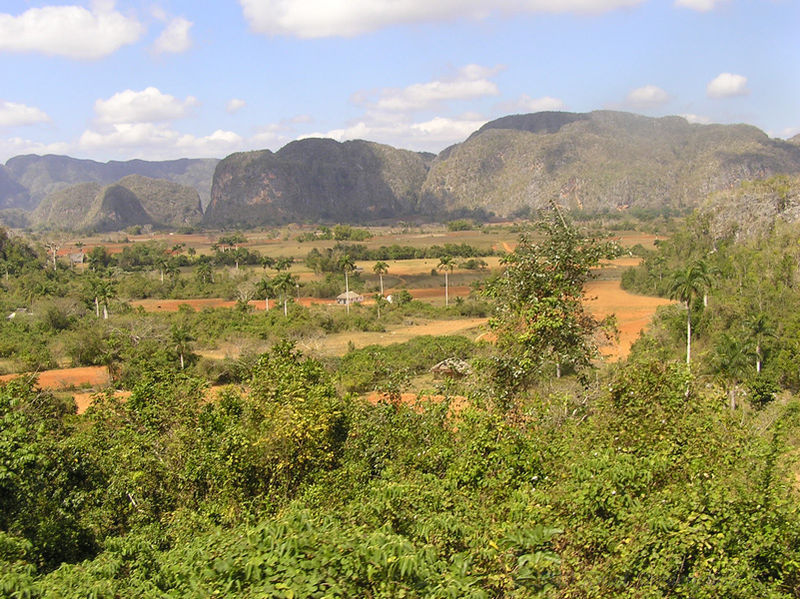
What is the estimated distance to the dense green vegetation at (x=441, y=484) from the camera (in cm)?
383

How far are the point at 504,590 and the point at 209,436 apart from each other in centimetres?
538

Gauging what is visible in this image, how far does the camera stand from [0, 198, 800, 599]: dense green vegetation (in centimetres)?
383

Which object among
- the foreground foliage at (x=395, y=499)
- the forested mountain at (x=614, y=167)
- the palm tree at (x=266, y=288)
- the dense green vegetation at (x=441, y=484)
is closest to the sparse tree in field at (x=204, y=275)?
the palm tree at (x=266, y=288)

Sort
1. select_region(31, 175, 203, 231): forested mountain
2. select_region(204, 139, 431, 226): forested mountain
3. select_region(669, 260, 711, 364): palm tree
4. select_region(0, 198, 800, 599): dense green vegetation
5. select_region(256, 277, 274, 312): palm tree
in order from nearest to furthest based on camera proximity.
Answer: select_region(0, 198, 800, 599): dense green vegetation → select_region(669, 260, 711, 364): palm tree → select_region(256, 277, 274, 312): palm tree → select_region(31, 175, 203, 231): forested mountain → select_region(204, 139, 431, 226): forested mountain

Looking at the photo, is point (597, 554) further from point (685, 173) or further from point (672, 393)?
point (685, 173)

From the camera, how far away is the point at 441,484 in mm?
5535

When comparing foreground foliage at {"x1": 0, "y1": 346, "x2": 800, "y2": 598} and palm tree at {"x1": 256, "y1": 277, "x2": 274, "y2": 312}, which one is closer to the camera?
foreground foliage at {"x1": 0, "y1": 346, "x2": 800, "y2": 598}

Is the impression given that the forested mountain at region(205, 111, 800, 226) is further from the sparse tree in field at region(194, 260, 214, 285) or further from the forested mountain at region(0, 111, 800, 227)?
the sparse tree in field at region(194, 260, 214, 285)

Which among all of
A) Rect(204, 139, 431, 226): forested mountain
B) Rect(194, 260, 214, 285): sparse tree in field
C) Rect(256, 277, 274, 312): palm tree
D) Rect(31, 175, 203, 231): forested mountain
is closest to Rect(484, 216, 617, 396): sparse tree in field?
Rect(256, 277, 274, 312): palm tree

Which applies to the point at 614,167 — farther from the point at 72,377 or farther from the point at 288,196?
the point at 72,377

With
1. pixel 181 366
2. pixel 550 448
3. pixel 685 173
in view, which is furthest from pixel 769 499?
pixel 685 173

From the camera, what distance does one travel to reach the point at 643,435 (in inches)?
252

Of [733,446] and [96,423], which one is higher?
[733,446]

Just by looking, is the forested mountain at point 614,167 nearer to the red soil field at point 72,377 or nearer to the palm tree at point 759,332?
the palm tree at point 759,332
